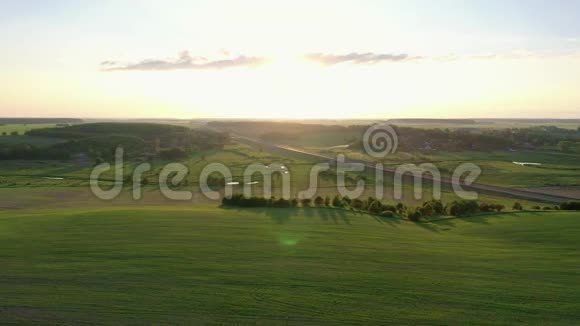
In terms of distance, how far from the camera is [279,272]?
53.9ft

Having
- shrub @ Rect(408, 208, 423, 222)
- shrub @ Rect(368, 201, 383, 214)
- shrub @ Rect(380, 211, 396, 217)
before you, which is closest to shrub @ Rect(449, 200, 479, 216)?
shrub @ Rect(408, 208, 423, 222)

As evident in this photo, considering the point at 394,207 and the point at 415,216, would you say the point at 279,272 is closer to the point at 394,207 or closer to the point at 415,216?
the point at 415,216

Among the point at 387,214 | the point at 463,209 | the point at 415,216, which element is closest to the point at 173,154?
the point at 387,214

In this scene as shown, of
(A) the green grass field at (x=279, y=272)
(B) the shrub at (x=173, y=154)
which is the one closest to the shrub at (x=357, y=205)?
(A) the green grass field at (x=279, y=272)

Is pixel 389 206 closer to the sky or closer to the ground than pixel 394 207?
closer to the sky

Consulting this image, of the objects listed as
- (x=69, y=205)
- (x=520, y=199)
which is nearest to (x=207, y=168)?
(x=69, y=205)

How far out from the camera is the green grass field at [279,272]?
12680mm

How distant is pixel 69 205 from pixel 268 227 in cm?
2078

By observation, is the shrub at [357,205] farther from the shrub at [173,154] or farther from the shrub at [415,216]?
the shrub at [173,154]

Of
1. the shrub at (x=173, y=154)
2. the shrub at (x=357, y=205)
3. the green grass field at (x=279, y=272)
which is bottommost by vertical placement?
the shrub at (x=357, y=205)

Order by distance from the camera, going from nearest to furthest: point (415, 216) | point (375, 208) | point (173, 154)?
1. point (415, 216)
2. point (375, 208)
3. point (173, 154)

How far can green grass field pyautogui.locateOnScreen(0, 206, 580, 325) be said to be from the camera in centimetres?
1268

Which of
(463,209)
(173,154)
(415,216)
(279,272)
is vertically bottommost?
(415,216)

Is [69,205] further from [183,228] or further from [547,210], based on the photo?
[547,210]
